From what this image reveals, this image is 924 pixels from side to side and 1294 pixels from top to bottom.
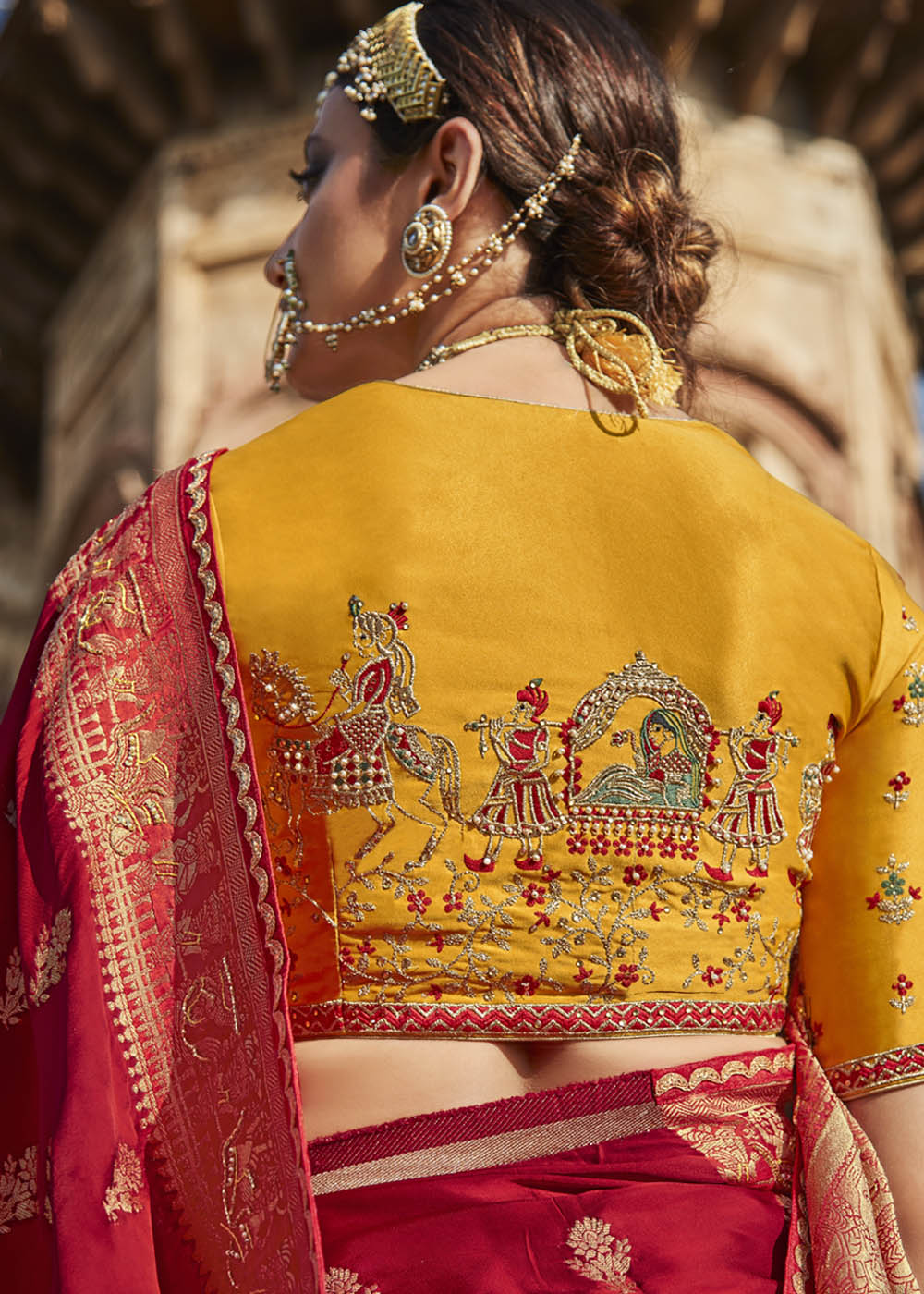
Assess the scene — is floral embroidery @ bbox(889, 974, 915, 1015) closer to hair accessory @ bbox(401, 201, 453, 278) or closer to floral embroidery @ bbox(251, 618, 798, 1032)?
floral embroidery @ bbox(251, 618, 798, 1032)

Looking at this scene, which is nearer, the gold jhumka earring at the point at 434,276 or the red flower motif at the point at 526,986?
the red flower motif at the point at 526,986

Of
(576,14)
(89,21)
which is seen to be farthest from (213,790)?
(89,21)

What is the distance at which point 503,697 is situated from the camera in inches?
49.7

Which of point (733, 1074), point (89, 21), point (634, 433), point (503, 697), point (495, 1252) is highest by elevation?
point (89, 21)

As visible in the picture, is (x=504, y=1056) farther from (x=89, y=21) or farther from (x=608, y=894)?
(x=89, y=21)

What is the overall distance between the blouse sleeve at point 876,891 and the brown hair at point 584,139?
40 centimetres

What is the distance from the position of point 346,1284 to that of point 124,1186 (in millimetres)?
171

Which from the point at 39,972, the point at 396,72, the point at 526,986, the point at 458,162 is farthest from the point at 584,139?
the point at 39,972

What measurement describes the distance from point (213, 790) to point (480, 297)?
25.0 inches

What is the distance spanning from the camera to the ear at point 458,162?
163cm

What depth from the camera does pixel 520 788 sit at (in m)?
1.26

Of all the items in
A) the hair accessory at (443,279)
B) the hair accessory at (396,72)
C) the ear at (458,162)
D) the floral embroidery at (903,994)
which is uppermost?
the hair accessory at (396,72)

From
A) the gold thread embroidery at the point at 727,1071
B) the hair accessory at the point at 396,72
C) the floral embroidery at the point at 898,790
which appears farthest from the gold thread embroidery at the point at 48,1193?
the hair accessory at the point at 396,72

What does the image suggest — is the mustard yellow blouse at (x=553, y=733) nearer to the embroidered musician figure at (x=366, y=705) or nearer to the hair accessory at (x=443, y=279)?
the embroidered musician figure at (x=366, y=705)
